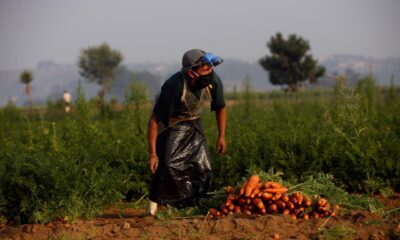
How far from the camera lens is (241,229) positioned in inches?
177

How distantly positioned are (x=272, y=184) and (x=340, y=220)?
2.30 feet

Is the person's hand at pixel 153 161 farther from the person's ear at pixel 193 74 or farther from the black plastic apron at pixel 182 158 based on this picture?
the person's ear at pixel 193 74

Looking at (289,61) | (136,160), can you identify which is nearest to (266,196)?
(136,160)

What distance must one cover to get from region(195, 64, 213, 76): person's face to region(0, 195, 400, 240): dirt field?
1363 mm

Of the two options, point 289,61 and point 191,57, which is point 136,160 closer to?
point 191,57

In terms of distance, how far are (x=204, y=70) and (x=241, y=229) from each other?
165 centimetres

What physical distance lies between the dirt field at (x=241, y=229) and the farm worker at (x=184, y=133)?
0.65m

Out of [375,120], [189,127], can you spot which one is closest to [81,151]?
[189,127]

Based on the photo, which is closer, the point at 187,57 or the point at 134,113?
the point at 187,57

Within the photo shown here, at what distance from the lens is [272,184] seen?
5.05 m

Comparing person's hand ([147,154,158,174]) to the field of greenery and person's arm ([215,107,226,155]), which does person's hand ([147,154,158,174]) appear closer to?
the field of greenery

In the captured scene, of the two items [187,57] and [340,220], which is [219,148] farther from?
[340,220]

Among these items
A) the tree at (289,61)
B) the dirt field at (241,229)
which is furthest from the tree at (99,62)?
the dirt field at (241,229)

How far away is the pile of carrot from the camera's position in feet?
15.9
